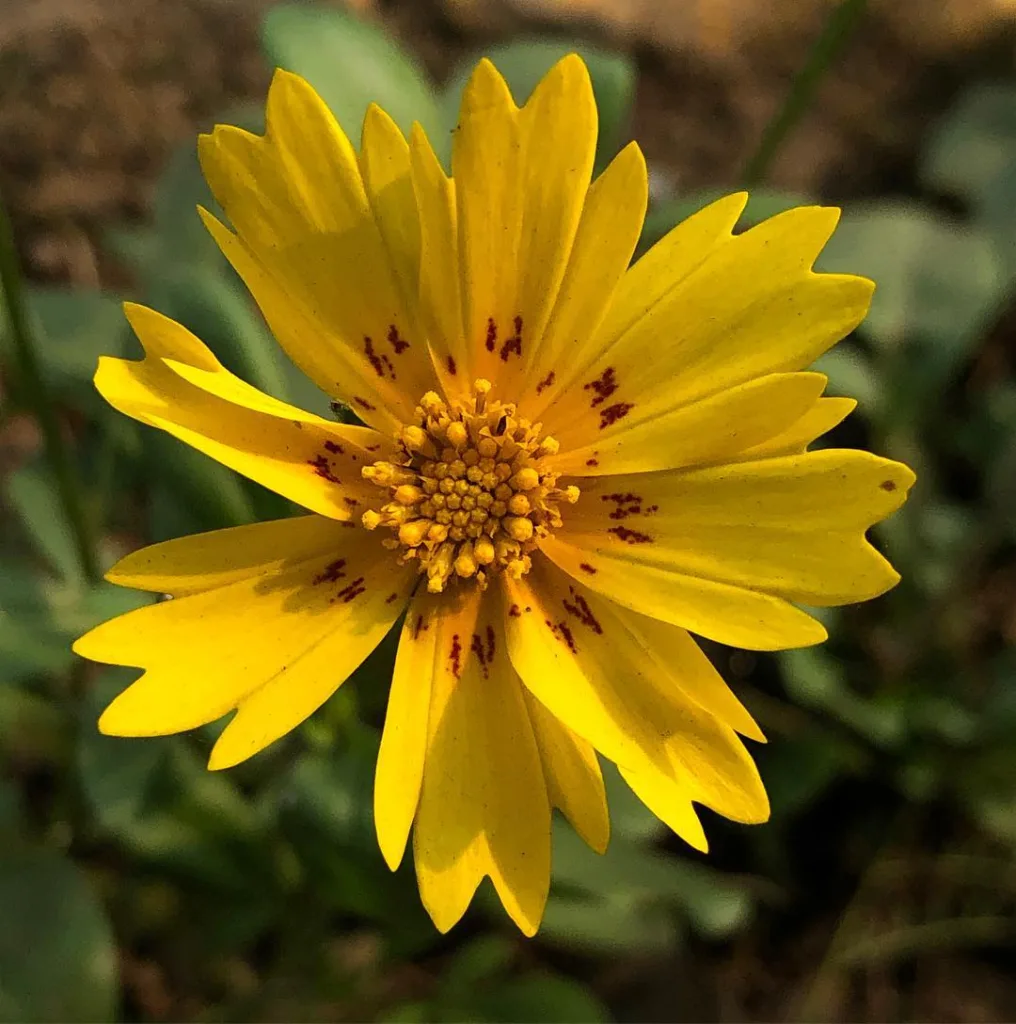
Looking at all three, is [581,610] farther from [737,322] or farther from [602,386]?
[737,322]

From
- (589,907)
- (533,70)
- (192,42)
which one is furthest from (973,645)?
(192,42)

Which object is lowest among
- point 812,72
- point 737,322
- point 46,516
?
point 46,516

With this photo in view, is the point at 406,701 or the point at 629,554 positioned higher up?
the point at 629,554

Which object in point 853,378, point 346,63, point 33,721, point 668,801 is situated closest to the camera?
point 668,801

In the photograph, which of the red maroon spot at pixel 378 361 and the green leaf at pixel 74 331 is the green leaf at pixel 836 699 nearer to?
the red maroon spot at pixel 378 361

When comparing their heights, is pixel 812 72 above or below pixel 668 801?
above

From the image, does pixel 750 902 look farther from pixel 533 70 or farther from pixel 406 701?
pixel 533 70

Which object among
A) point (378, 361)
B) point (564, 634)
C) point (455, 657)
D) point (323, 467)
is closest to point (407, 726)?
point (455, 657)

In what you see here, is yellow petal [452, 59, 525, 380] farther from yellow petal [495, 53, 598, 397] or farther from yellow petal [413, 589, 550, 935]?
yellow petal [413, 589, 550, 935]
